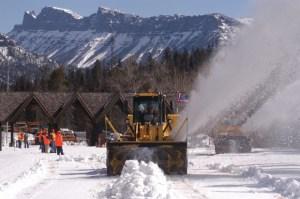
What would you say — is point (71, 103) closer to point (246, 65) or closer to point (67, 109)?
point (67, 109)

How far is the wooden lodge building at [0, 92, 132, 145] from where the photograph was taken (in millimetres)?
77500

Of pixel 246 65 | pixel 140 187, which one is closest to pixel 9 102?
pixel 246 65

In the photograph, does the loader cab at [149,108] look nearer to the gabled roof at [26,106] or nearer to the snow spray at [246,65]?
the snow spray at [246,65]

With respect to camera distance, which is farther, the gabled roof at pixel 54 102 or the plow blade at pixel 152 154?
the gabled roof at pixel 54 102

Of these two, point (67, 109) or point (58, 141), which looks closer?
point (58, 141)

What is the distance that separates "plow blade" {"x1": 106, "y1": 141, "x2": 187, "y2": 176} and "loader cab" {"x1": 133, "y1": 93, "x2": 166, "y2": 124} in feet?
6.84

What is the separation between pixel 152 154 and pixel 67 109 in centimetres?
5712

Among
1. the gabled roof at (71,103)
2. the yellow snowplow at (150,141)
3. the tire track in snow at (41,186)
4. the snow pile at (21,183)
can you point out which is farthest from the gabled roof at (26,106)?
the yellow snowplow at (150,141)

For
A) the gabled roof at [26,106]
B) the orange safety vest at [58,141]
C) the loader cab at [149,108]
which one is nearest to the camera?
the loader cab at [149,108]

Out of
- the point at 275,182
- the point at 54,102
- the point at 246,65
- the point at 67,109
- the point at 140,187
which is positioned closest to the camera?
the point at 140,187

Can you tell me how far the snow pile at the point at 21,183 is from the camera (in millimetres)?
17453

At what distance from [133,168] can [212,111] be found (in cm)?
1446

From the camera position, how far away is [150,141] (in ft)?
79.5

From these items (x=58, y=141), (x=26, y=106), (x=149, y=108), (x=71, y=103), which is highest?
(x=71, y=103)
